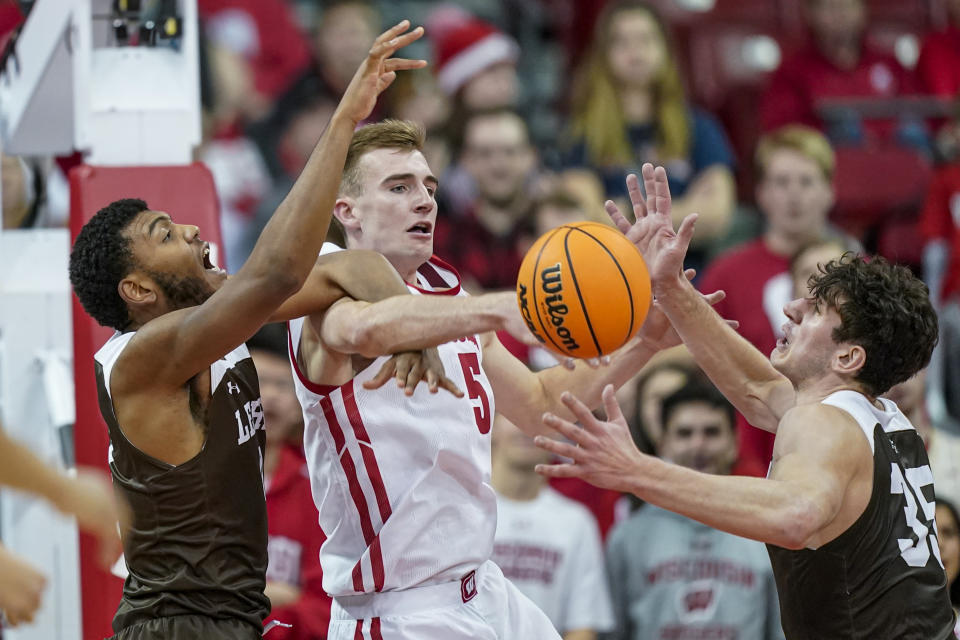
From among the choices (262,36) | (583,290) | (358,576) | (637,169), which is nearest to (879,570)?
(583,290)

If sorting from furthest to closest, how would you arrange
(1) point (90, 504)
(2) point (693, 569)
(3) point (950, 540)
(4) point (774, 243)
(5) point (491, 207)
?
(5) point (491, 207) → (4) point (774, 243) → (2) point (693, 569) → (3) point (950, 540) → (1) point (90, 504)

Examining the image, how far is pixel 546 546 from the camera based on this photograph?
22.3ft

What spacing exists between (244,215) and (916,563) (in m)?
6.25

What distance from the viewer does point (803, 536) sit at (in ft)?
13.5

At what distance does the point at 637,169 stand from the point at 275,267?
5358mm

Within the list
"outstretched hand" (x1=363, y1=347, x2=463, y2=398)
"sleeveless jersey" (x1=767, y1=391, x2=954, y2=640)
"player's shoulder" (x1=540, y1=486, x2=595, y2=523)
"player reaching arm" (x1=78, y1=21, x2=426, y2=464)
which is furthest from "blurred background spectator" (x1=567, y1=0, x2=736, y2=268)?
"outstretched hand" (x1=363, y1=347, x2=463, y2=398)

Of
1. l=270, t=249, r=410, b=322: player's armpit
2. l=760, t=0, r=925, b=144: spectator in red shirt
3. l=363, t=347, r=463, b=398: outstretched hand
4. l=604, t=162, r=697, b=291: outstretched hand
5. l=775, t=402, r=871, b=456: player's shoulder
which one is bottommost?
l=775, t=402, r=871, b=456: player's shoulder

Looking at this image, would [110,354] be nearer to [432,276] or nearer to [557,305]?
[432,276]

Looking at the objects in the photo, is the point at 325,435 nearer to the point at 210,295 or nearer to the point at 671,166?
the point at 210,295

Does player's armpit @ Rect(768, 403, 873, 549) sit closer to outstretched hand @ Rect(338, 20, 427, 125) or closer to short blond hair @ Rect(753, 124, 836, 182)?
outstretched hand @ Rect(338, 20, 427, 125)

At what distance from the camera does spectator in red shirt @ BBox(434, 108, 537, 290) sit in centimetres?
880

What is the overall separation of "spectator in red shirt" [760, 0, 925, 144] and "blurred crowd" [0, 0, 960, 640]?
0.02 meters

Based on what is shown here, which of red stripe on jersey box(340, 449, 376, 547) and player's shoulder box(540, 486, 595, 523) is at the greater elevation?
red stripe on jersey box(340, 449, 376, 547)

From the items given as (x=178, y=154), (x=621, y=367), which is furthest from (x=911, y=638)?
(x=178, y=154)
